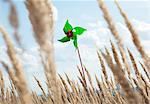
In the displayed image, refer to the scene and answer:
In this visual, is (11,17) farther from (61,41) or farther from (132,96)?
(61,41)

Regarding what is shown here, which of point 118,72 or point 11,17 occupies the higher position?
point 11,17

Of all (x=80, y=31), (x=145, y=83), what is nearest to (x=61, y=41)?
(x=80, y=31)

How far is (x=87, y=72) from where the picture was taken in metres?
3.96

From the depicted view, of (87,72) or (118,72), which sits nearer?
(118,72)

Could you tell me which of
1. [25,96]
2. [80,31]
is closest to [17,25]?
[25,96]

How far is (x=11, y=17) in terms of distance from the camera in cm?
85

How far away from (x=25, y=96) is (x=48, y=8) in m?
0.23

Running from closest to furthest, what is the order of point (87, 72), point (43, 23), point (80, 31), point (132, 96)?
1. point (43, 23)
2. point (132, 96)
3. point (87, 72)
4. point (80, 31)

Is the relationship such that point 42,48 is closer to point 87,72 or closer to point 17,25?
point 17,25

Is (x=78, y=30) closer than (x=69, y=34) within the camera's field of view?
No

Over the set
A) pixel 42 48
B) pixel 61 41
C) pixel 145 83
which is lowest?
pixel 145 83

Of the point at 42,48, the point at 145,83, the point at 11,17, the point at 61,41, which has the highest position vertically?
the point at 61,41

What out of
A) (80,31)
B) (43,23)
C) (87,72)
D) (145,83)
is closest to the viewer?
(43,23)

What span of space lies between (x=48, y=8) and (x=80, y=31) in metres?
5.50
